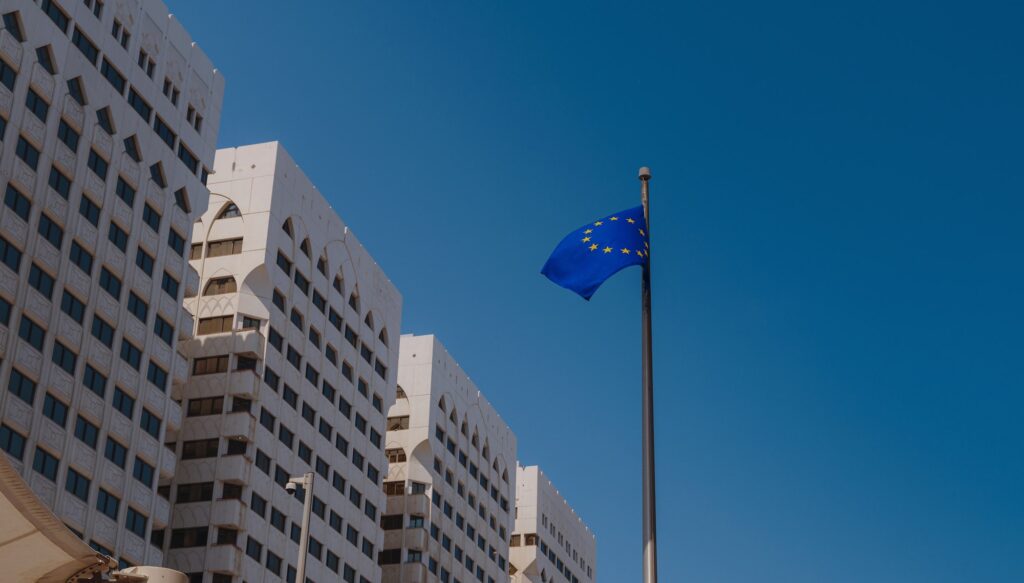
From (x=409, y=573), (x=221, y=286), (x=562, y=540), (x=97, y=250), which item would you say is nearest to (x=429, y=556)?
(x=409, y=573)

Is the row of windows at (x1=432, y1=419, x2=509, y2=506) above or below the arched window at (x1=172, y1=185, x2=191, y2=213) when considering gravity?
below

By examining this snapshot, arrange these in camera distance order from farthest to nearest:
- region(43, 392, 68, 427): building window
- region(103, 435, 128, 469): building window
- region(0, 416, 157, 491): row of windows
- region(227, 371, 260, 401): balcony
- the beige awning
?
region(227, 371, 260, 401): balcony < region(103, 435, 128, 469): building window < region(43, 392, 68, 427): building window < region(0, 416, 157, 491): row of windows < the beige awning

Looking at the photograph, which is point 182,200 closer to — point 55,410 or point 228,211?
point 228,211

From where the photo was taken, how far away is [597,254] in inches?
1115

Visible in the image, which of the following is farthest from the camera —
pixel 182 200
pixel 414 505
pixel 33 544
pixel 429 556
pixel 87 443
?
pixel 429 556

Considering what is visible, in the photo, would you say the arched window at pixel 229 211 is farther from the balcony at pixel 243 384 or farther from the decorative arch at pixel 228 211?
the balcony at pixel 243 384

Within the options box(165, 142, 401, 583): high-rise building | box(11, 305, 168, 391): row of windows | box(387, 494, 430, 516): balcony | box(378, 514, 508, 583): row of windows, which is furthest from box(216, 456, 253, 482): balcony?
box(378, 514, 508, 583): row of windows

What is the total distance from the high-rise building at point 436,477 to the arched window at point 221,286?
90.0 ft

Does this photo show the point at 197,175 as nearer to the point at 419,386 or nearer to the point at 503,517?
the point at 419,386

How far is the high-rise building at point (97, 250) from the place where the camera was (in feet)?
218

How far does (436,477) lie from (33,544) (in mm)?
99849

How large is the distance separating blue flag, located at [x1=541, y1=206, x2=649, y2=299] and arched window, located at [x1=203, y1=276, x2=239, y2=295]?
63173mm

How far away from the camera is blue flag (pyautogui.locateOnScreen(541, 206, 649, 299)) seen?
28.1 metres

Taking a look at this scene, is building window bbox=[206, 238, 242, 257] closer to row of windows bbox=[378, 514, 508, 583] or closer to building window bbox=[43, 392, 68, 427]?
building window bbox=[43, 392, 68, 427]
